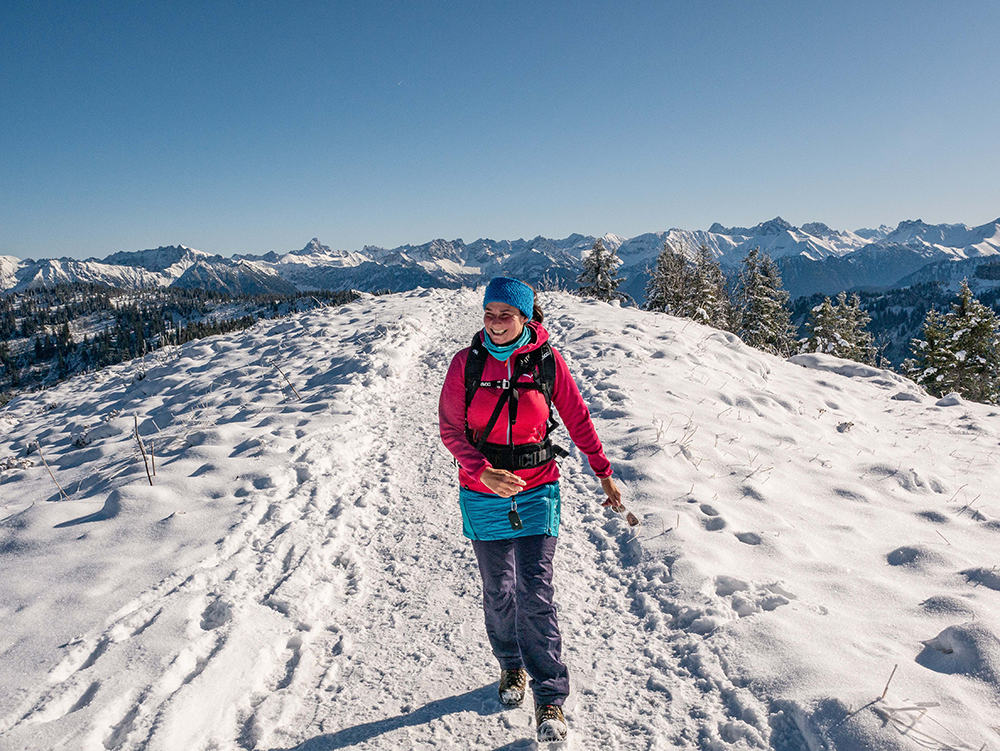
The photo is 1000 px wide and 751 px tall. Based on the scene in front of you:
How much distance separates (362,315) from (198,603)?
15916 millimetres

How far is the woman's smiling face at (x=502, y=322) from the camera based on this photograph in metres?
3.07

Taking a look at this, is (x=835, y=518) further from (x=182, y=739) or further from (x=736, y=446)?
(x=182, y=739)

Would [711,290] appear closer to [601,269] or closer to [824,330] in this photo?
[601,269]

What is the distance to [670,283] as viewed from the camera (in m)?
32.4

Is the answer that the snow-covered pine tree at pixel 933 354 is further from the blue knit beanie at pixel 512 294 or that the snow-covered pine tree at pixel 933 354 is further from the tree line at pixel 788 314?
the blue knit beanie at pixel 512 294

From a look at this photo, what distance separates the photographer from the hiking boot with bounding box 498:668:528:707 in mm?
3277

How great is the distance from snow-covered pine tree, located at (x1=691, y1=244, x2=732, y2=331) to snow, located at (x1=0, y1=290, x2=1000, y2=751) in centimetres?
2777

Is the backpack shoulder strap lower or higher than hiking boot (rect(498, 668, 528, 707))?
higher

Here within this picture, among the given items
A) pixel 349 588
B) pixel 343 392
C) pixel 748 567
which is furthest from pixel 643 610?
pixel 343 392

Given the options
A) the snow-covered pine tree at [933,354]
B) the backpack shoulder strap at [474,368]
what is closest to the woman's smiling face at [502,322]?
the backpack shoulder strap at [474,368]

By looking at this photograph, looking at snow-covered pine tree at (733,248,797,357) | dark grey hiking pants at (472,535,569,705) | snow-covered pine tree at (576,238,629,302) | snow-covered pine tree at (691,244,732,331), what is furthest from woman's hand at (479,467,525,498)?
snow-covered pine tree at (733,248,797,357)

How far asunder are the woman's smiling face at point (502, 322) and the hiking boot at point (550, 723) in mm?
2298

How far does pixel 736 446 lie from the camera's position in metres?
7.61

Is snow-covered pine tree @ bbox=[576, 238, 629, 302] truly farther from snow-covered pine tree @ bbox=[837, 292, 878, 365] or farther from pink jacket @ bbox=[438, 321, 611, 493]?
pink jacket @ bbox=[438, 321, 611, 493]
